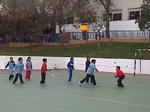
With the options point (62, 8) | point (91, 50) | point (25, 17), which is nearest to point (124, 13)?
point (62, 8)

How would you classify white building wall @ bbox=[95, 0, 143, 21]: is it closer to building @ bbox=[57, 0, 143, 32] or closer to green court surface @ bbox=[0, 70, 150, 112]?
building @ bbox=[57, 0, 143, 32]

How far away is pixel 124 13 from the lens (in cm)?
4378

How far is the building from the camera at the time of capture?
42062mm

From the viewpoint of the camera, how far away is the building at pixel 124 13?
4206 centimetres

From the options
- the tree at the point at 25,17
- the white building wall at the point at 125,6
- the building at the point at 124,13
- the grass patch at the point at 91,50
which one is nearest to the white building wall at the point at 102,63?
the grass patch at the point at 91,50

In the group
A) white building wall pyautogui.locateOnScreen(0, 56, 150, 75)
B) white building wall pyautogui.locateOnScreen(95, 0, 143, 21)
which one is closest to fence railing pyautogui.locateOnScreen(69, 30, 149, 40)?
white building wall pyautogui.locateOnScreen(95, 0, 143, 21)

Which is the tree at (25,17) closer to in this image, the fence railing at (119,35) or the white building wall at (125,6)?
the fence railing at (119,35)

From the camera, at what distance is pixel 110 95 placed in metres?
13.1

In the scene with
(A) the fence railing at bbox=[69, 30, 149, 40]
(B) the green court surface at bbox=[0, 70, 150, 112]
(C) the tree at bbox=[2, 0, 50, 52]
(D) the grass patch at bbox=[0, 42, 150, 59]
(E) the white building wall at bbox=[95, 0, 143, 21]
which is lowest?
(B) the green court surface at bbox=[0, 70, 150, 112]

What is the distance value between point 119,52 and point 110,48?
8.57ft

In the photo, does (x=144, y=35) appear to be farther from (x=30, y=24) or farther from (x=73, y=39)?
(x=30, y=24)

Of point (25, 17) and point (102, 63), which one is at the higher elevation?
point (25, 17)

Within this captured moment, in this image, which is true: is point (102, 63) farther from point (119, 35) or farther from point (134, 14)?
point (134, 14)

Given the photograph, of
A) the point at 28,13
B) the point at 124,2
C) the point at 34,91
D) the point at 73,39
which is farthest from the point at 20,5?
the point at 34,91
